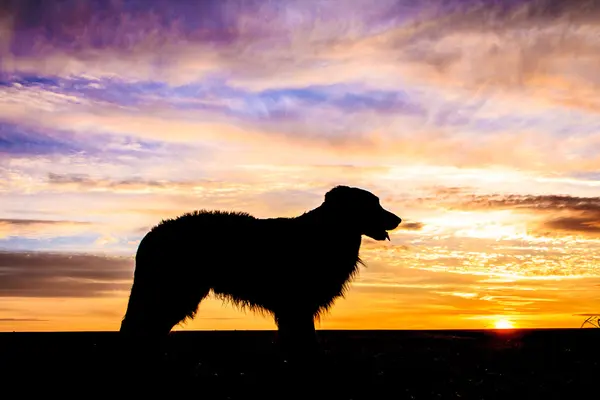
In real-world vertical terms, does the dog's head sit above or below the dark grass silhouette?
above

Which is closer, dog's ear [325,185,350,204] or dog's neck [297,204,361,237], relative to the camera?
dog's neck [297,204,361,237]

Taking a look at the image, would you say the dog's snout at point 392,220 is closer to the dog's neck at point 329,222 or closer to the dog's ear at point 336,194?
the dog's neck at point 329,222

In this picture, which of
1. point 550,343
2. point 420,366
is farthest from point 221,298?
point 550,343

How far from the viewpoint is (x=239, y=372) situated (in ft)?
34.2

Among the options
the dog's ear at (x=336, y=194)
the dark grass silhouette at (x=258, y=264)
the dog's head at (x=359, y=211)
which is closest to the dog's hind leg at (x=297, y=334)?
the dark grass silhouette at (x=258, y=264)

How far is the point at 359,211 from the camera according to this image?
1147 cm

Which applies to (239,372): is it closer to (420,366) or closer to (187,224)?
(187,224)

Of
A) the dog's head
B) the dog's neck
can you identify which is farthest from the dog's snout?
the dog's neck

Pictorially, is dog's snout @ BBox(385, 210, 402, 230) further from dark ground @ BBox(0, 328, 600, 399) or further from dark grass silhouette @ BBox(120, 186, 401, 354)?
dark ground @ BBox(0, 328, 600, 399)

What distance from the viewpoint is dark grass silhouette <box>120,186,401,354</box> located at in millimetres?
10414

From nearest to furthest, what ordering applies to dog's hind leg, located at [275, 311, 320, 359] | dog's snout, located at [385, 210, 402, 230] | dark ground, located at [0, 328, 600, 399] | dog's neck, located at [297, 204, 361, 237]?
dark ground, located at [0, 328, 600, 399] < dog's hind leg, located at [275, 311, 320, 359] < dog's neck, located at [297, 204, 361, 237] < dog's snout, located at [385, 210, 402, 230]

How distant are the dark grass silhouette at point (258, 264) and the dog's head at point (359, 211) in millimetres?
17

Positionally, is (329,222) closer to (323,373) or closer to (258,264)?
(258,264)

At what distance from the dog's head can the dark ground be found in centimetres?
225
